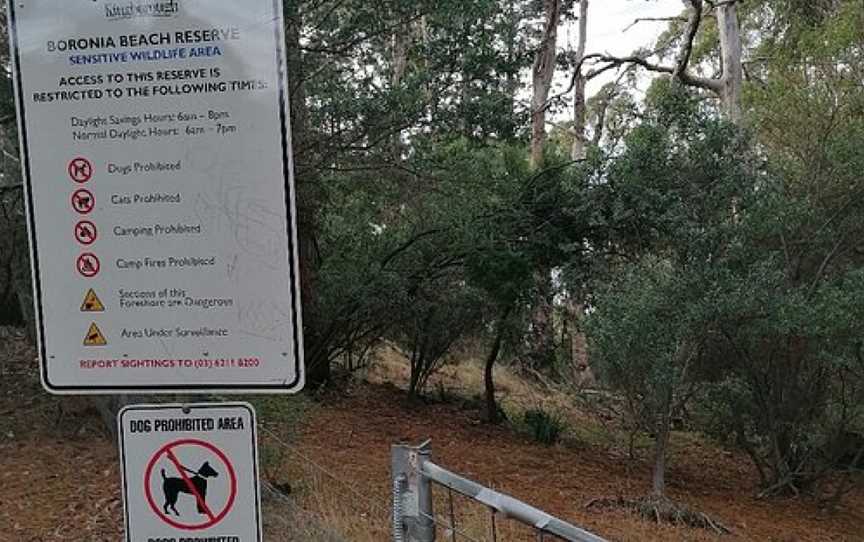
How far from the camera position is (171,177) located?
1.89 meters

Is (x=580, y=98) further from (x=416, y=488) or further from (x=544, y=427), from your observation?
(x=416, y=488)

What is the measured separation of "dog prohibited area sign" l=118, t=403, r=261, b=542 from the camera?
77.6 inches

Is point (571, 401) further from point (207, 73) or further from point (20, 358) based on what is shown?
point (207, 73)

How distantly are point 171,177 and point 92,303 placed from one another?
0.35m

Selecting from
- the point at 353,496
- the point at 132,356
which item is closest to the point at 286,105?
the point at 132,356

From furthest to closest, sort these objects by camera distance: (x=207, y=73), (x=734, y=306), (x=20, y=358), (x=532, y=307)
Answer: (x=532, y=307) → (x=20, y=358) → (x=734, y=306) → (x=207, y=73)

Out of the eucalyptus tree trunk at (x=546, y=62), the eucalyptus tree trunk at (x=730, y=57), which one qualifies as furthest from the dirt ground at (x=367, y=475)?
the eucalyptus tree trunk at (x=730, y=57)

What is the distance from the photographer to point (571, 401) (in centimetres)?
1394

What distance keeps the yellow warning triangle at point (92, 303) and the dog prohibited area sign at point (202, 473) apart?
25cm

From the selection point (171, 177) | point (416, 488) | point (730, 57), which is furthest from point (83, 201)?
point (730, 57)

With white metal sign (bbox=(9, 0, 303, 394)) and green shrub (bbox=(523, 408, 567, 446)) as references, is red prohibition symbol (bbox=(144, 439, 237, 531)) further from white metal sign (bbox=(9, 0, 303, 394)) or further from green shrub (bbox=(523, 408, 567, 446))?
green shrub (bbox=(523, 408, 567, 446))

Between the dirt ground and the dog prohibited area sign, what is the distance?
2711 mm

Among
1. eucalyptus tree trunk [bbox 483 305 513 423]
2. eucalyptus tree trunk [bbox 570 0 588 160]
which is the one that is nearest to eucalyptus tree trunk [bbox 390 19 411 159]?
eucalyptus tree trunk [bbox 483 305 513 423]

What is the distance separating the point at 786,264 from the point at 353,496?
6172 millimetres
